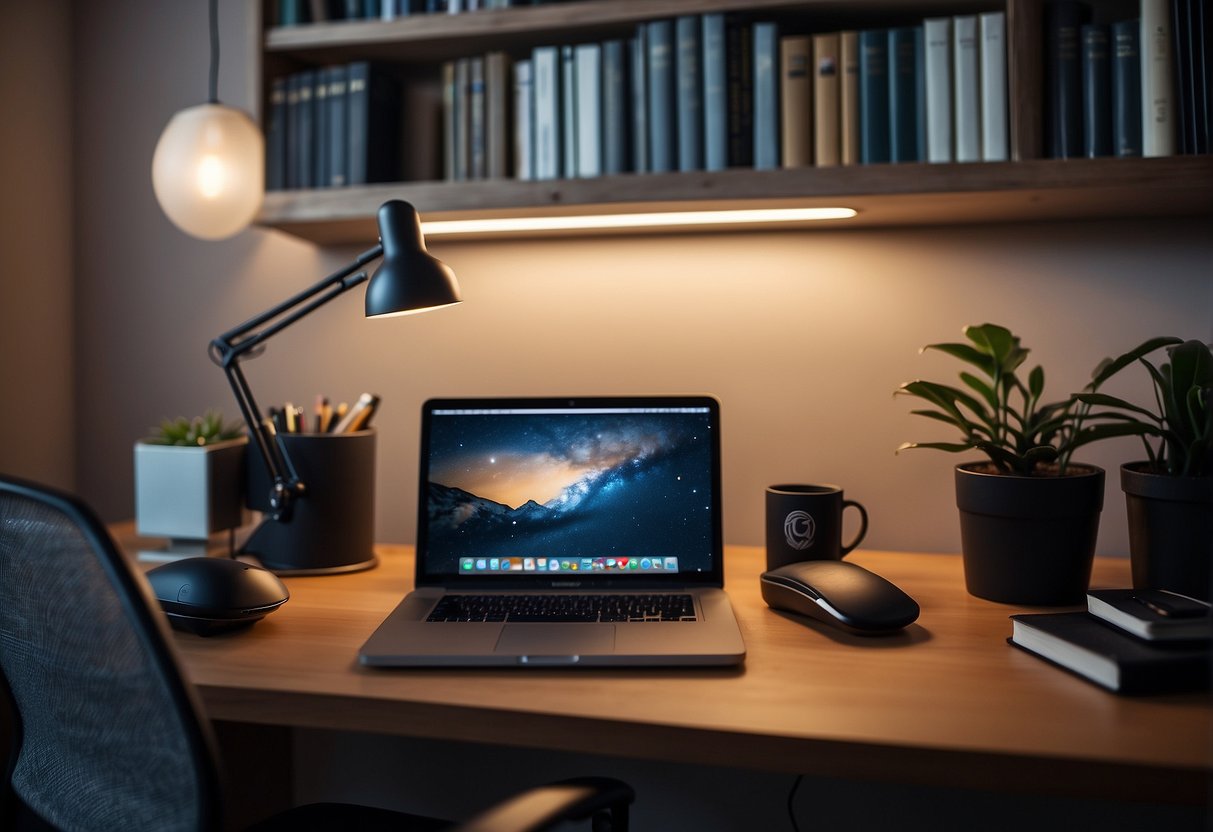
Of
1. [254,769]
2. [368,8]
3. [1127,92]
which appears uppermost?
[368,8]

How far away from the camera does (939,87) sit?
111cm

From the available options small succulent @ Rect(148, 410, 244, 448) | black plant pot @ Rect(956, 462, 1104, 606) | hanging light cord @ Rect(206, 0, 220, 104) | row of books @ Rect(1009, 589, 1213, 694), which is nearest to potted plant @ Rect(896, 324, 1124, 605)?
black plant pot @ Rect(956, 462, 1104, 606)

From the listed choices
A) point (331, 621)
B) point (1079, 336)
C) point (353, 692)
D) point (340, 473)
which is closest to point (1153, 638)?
point (1079, 336)

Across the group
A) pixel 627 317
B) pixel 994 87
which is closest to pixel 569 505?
pixel 627 317

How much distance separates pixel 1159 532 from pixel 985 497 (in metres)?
0.19

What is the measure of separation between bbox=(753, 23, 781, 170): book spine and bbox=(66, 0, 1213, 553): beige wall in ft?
0.79

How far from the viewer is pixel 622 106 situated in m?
1.20

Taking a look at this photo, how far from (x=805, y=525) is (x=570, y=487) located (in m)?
0.31

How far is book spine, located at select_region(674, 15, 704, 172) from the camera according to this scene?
116cm

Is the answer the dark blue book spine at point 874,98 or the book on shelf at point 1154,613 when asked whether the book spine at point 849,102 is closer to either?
the dark blue book spine at point 874,98

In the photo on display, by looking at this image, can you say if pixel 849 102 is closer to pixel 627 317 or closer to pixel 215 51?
pixel 627 317

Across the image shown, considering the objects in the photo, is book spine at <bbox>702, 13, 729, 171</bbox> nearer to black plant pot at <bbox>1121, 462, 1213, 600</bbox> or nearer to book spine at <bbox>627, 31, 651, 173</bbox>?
book spine at <bbox>627, 31, 651, 173</bbox>

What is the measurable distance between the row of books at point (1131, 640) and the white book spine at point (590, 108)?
30.8 inches

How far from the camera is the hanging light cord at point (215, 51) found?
1.47 metres
